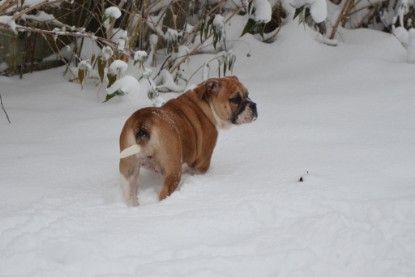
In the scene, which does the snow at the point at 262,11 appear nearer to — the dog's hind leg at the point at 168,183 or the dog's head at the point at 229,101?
the dog's head at the point at 229,101

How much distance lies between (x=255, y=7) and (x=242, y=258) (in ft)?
9.37

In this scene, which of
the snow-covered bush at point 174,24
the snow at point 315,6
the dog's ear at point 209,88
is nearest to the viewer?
the dog's ear at point 209,88

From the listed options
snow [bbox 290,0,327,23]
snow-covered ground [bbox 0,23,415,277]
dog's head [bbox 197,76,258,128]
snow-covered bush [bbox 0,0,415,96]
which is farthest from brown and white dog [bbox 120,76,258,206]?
snow [bbox 290,0,327,23]

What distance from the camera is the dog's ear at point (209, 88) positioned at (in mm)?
3969

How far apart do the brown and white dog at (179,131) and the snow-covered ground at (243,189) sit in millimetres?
161

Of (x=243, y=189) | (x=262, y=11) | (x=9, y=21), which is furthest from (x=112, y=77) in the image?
(x=243, y=189)

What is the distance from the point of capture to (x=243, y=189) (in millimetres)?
3523

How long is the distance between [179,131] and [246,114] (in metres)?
0.55

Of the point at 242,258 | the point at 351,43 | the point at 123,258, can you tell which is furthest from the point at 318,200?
the point at 351,43

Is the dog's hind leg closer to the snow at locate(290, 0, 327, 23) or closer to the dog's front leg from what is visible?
the dog's front leg

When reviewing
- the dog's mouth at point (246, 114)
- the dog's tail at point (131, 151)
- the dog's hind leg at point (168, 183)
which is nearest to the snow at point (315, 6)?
the dog's mouth at point (246, 114)

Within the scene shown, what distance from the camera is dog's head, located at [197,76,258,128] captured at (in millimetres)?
3943

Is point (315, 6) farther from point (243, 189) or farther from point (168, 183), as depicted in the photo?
point (168, 183)

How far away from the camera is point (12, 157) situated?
13.0 feet
